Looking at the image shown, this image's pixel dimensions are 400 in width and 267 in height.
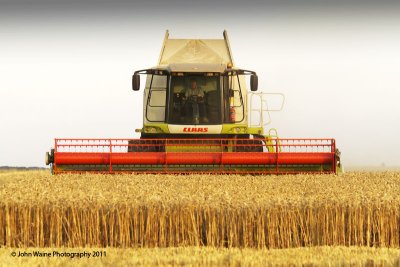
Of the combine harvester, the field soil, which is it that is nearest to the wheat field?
the field soil

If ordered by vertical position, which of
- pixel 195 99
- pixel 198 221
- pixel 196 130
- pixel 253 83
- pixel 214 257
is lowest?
pixel 214 257

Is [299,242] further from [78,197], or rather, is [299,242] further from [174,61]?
[174,61]

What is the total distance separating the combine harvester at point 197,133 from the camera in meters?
17.4

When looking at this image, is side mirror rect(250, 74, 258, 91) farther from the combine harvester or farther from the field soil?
the field soil

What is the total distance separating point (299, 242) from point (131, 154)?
697 centimetres

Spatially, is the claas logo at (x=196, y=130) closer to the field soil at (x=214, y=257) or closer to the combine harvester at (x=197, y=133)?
the combine harvester at (x=197, y=133)

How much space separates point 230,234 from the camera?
10.9 meters

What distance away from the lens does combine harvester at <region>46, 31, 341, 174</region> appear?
1742 centimetres

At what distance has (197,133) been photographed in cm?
1812


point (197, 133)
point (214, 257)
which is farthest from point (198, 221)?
point (197, 133)

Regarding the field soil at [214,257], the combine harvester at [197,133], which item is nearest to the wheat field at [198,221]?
the field soil at [214,257]

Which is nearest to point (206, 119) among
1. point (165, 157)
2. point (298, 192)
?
point (165, 157)

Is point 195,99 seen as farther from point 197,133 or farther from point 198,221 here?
point 198,221

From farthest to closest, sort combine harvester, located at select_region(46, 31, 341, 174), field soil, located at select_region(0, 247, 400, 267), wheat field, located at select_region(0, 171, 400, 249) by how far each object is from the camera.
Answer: combine harvester, located at select_region(46, 31, 341, 174)
wheat field, located at select_region(0, 171, 400, 249)
field soil, located at select_region(0, 247, 400, 267)
